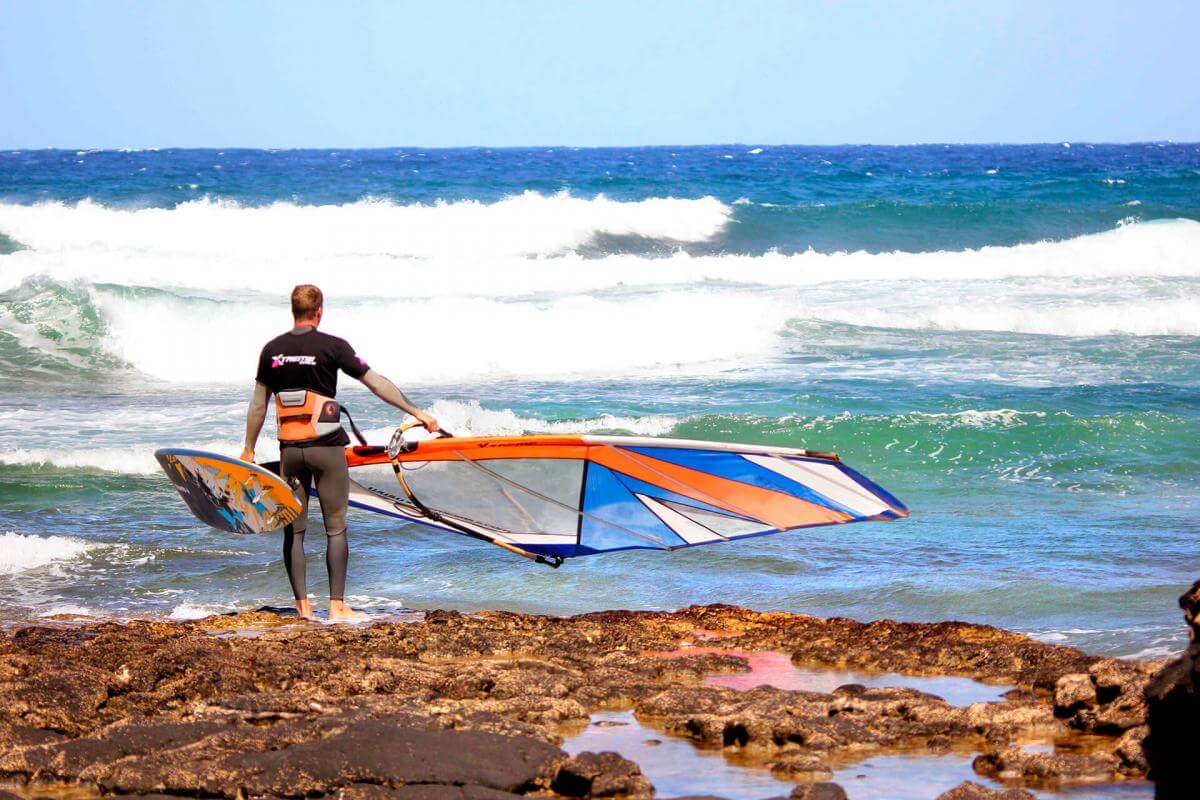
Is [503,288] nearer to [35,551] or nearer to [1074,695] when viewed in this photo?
[35,551]

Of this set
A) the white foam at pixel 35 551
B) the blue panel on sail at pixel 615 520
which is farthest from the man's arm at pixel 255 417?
the white foam at pixel 35 551

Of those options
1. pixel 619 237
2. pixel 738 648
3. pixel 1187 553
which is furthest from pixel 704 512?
pixel 619 237

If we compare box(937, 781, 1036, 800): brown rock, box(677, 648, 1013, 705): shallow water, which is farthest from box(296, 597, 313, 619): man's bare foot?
box(937, 781, 1036, 800): brown rock

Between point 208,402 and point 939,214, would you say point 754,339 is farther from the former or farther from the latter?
point 939,214

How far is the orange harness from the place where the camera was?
5555 millimetres

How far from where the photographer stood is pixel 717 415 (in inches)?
452

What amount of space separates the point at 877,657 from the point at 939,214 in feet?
93.0

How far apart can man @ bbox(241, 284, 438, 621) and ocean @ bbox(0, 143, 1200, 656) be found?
114 centimetres

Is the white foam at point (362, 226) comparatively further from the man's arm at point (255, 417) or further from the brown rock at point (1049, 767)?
the brown rock at point (1049, 767)

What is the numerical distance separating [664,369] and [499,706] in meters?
10.6

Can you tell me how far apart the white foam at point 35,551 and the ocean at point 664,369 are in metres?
0.03

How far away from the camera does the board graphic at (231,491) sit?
5738mm

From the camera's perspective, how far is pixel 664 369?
14.9 m

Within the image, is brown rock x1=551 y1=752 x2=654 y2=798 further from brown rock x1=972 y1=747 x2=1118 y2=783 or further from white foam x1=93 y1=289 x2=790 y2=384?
white foam x1=93 y1=289 x2=790 y2=384
